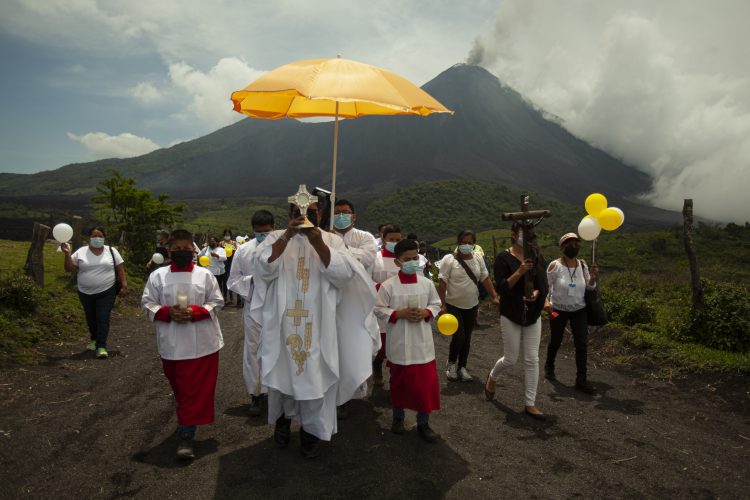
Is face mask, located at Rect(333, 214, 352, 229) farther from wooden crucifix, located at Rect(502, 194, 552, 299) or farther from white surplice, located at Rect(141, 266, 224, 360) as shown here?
wooden crucifix, located at Rect(502, 194, 552, 299)

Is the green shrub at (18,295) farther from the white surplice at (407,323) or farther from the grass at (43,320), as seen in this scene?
the white surplice at (407,323)

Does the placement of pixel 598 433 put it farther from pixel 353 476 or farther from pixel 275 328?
pixel 275 328

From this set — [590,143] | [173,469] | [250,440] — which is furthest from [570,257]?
[590,143]

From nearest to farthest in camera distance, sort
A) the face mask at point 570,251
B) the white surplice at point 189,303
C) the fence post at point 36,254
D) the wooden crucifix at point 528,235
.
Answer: the white surplice at point 189,303
the wooden crucifix at point 528,235
the face mask at point 570,251
the fence post at point 36,254

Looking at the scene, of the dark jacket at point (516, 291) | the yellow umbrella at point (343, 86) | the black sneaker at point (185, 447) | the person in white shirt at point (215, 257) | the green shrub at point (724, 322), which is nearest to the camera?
the yellow umbrella at point (343, 86)

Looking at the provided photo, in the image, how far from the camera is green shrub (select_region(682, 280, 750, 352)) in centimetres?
732

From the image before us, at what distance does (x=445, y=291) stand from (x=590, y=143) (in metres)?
214

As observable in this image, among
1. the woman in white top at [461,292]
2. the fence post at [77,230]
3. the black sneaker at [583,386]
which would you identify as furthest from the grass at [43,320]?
the black sneaker at [583,386]

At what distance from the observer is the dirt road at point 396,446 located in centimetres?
378

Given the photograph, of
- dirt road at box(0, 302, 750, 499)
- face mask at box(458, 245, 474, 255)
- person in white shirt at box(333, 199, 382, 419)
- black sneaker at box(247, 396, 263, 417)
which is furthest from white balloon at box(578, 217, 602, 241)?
black sneaker at box(247, 396, 263, 417)

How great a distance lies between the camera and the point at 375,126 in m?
180

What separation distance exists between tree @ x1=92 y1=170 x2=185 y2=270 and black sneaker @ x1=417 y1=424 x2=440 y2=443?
15462 mm

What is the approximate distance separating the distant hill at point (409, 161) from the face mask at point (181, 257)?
12242 cm

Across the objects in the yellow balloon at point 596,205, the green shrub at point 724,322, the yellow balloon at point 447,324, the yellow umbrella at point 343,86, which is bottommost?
the green shrub at point 724,322
